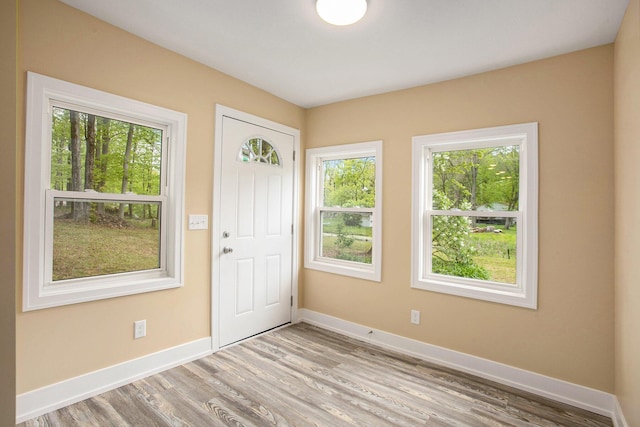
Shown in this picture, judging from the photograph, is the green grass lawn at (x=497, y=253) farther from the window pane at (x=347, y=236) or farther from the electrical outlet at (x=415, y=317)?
the window pane at (x=347, y=236)

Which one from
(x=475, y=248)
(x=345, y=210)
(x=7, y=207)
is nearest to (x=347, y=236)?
(x=345, y=210)

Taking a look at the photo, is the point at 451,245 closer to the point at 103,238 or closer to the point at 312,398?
the point at 312,398

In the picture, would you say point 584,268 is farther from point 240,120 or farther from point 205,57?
point 205,57

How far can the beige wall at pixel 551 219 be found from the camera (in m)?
2.20

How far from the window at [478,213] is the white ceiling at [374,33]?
1.91ft

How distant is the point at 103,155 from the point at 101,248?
0.66 meters

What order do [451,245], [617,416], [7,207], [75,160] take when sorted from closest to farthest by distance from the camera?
[7,207] → [617,416] → [75,160] → [451,245]

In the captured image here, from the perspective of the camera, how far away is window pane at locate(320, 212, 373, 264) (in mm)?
3436

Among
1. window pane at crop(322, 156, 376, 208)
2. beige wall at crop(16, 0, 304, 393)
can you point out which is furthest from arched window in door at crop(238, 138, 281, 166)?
window pane at crop(322, 156, 376, 208)

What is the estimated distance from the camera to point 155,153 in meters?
2.55

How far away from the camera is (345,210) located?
11.7ft

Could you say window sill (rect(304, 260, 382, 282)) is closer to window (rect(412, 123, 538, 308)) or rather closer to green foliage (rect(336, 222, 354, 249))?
green foliage (rect(336, 222, 354, 249))

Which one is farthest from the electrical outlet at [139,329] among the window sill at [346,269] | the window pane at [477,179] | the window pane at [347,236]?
the window pane at [477,179]

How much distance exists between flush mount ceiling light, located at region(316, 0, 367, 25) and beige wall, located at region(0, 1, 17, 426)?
1.44 meters
